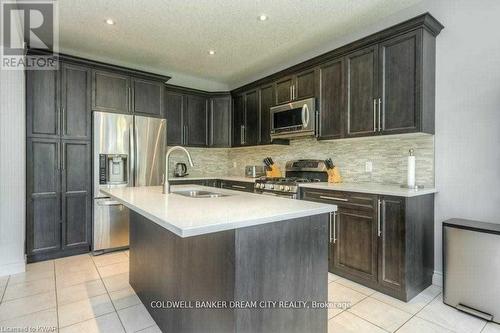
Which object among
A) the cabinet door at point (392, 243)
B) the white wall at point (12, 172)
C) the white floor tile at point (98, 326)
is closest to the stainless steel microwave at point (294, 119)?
the cabinet door at point (392, 243)

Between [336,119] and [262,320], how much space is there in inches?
93.7

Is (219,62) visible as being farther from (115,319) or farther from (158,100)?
(115,319)

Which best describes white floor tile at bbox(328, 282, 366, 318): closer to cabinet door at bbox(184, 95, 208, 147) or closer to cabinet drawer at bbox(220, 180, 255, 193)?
cabinet drawer at bbox(220, 180, 255, 193)

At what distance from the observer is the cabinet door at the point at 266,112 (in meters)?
4.10

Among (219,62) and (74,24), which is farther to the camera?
(219,62)

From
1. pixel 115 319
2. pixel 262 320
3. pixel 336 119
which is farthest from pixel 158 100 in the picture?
pixel 262 320

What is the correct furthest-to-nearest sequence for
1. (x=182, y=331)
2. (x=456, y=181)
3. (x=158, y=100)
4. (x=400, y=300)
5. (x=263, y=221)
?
(x=158, y=100), (x=456, y=181), (x=400, y=300), (x=182, y=331), (x=263, y=221)

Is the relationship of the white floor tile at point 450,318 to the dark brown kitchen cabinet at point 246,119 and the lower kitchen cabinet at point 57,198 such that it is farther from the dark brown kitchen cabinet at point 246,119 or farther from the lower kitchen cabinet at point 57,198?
the lower kitchen cabinet at point 57,198

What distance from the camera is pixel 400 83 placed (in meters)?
2.58

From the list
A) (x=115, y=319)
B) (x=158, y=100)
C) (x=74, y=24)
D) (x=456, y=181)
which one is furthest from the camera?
(x=158, y=100)

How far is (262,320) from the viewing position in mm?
1385

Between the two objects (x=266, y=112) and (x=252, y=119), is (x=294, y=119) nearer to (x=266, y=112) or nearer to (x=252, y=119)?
(x=266, y=112)

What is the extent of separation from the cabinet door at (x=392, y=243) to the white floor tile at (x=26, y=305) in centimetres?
279

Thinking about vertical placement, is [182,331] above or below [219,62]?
below
